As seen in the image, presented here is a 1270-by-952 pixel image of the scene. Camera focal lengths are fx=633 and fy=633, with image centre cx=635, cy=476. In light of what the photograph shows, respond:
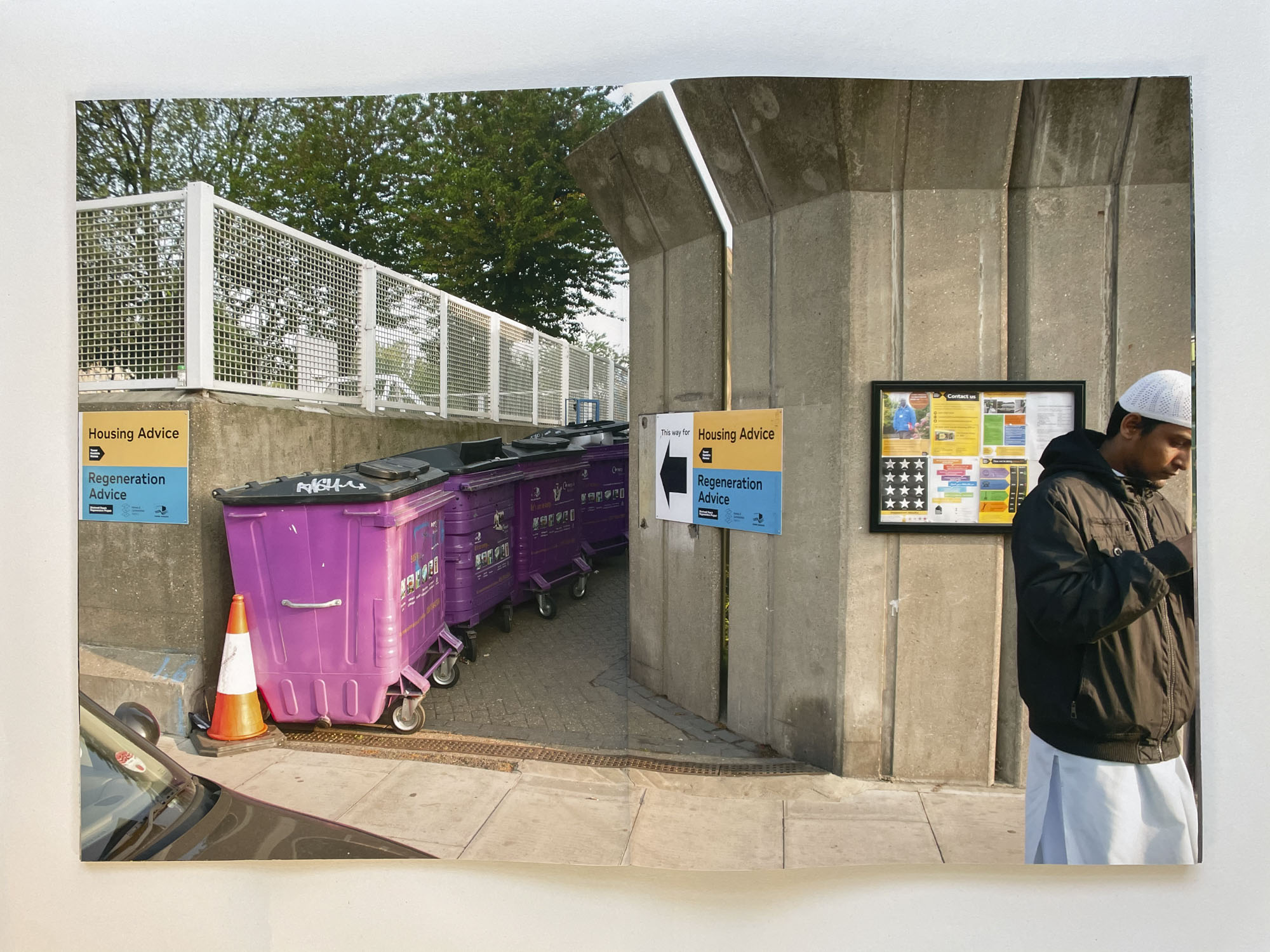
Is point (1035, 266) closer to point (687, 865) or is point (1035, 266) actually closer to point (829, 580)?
point (829, 580)

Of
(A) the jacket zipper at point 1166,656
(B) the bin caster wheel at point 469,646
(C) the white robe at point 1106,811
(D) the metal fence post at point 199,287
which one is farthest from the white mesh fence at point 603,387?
(C) the white robe at point 1106,811

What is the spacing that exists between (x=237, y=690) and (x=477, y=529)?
150cm

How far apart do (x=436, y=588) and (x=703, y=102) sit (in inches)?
90.5

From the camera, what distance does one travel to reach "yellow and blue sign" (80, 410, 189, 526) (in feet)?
7.51

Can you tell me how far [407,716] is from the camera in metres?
2.45

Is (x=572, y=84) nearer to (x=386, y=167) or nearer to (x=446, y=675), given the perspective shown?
(x=386, y=167)

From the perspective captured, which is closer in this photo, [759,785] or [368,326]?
[759,785]

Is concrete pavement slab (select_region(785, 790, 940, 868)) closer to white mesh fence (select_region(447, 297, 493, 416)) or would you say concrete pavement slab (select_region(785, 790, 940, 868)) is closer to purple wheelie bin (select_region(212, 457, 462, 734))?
purple wheelie bin (select_region(212, 457, 462, 734))

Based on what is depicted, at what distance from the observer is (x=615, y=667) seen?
2.80 meters

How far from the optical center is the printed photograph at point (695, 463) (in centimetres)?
205

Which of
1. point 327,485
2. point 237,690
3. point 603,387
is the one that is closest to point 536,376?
point 603,387

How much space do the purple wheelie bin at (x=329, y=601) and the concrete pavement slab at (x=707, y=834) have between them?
37.7 inches

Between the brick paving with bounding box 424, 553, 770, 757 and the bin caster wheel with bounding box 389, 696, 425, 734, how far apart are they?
0.12 feet

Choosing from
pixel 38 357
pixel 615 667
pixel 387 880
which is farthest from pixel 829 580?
pixel 38 357
